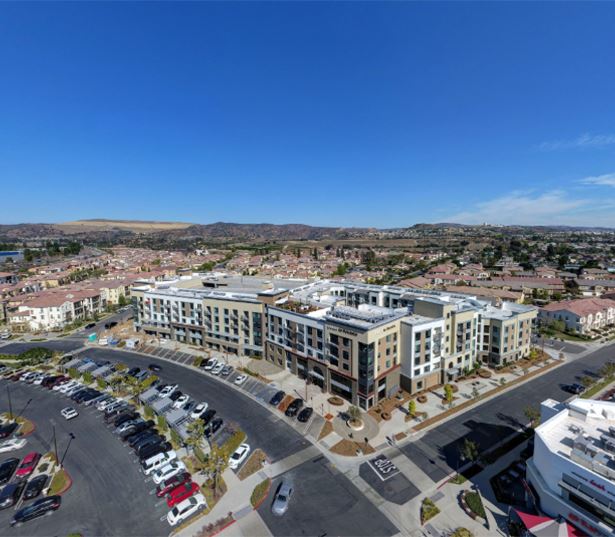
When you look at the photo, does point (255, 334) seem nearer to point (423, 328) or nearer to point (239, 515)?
point (423, 328)

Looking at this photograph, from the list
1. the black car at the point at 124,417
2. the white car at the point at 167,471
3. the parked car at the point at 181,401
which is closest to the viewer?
the white car at the point at 167,471

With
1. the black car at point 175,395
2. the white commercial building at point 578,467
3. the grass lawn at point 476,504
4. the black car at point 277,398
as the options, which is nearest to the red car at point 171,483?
the black car at point 277,398

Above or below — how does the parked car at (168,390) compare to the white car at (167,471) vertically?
above

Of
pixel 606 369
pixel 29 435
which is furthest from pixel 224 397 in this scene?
pixel 606 369

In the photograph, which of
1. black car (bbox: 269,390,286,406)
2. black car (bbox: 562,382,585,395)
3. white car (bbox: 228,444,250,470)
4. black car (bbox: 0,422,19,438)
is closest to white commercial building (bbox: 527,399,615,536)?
black car (bbox: 562,382,585,395)

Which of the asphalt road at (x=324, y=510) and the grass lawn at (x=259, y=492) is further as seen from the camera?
the grass lawn at (x=259, y=492)

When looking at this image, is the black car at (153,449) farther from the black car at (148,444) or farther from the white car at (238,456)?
the white car at (238,456)

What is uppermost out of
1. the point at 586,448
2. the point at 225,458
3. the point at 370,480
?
the point at 586,448
